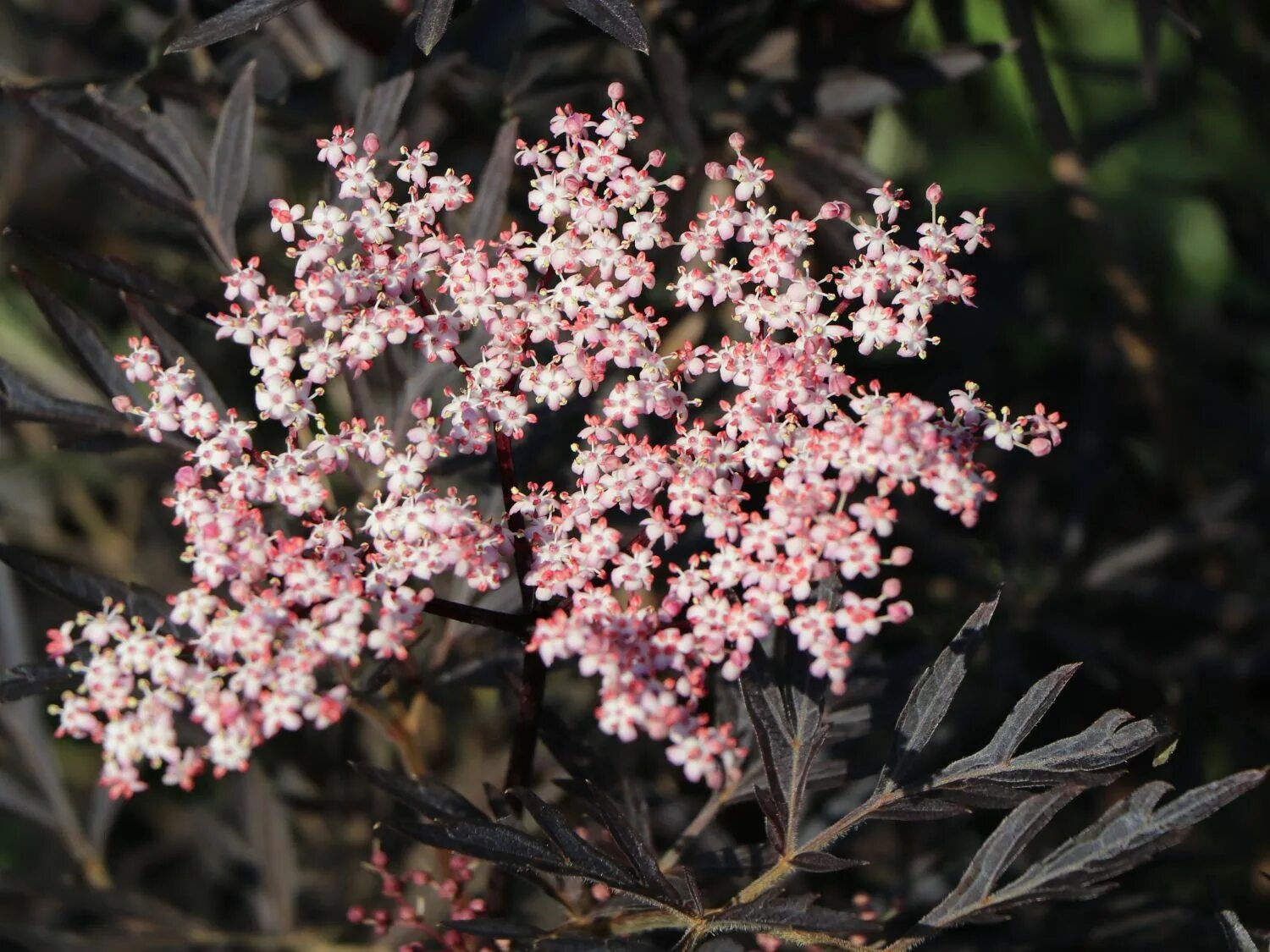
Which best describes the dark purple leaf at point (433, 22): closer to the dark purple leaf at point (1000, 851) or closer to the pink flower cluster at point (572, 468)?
the pink flower cluster at point (572, 468)

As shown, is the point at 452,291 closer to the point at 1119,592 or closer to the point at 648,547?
the point at 648,547

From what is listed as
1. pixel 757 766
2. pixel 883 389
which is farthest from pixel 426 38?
pixel 883 389

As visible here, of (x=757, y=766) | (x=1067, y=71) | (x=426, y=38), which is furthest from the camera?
(x=1067, y=71)

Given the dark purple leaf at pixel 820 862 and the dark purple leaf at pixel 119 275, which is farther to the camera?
the dark purple leaf at pixel 119 275

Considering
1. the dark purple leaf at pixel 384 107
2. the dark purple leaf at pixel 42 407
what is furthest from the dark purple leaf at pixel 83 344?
the dark purple leaf at pixel 384 107

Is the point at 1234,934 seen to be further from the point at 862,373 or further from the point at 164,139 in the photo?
the point at 164,139

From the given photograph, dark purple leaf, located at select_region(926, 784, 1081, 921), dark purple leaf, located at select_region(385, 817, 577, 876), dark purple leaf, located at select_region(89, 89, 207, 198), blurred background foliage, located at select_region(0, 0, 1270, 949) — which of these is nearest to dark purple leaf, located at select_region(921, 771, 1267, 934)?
dark purple leaf, located at select_region(926, 784, 1081, 921)
